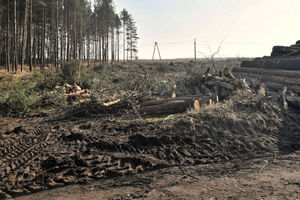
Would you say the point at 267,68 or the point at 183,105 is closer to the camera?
the point at 183,105

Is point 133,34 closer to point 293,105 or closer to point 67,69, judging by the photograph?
point 67,69

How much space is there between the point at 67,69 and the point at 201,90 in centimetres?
697

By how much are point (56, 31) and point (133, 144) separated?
20925 millimetres

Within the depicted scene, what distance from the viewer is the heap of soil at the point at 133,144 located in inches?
138

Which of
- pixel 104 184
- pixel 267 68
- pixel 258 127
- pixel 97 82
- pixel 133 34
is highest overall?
pixel 133 34

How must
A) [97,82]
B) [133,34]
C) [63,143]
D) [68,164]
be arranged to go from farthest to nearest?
1. [133,34]
2. [97,82]
3. [63,143]
4. [68,164]

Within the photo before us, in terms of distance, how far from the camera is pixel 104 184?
3.23 metres

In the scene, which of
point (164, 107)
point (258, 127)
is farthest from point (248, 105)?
point (164, 107)

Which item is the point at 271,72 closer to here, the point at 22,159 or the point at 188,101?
the point at 188,101

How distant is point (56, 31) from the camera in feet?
70.9

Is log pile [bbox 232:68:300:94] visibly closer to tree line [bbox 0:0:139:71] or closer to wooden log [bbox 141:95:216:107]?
wooden log [bbox 141:95:216:107]

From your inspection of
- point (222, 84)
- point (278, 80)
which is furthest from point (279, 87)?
point (222, 84)

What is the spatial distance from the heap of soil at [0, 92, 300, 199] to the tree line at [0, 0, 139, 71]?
8767 millimetres

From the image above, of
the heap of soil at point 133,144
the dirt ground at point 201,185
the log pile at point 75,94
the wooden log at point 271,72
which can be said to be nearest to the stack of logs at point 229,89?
the wooden log at point 271,72
